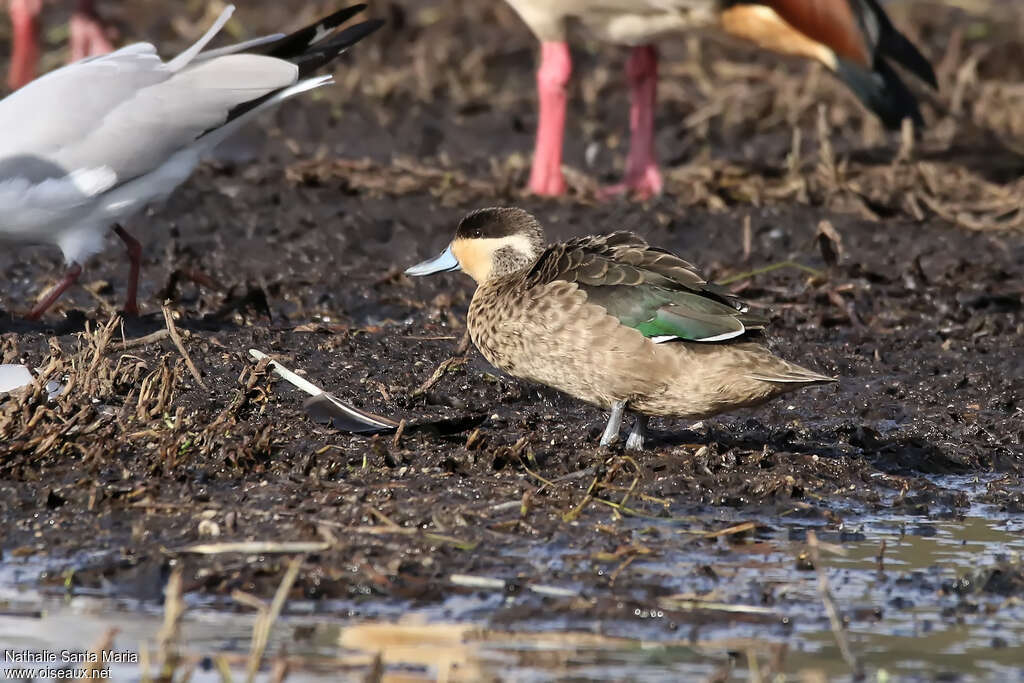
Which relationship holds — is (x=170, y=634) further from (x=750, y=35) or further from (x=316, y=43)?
(x=750, y=35)

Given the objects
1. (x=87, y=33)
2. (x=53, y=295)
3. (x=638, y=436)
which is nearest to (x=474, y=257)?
(x=638, y=436)

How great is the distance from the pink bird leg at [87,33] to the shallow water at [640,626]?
25.0ft

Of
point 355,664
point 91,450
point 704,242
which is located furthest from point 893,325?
point 355,664

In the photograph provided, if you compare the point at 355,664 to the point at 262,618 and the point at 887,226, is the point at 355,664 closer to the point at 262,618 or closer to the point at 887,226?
the point at 262,618

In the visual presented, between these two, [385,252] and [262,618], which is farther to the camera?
[385,252]

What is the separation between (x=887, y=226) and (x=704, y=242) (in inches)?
40.4

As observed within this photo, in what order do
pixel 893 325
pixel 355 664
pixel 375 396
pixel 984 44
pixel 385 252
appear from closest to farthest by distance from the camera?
1. pixel 355 664
2. pixel 375 396
3. pixel 893 325
4. pixel 385 252
5. pixel 984 44

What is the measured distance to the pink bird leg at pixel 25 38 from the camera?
1128 centimetres

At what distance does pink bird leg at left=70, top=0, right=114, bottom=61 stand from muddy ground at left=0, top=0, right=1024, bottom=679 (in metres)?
1.47

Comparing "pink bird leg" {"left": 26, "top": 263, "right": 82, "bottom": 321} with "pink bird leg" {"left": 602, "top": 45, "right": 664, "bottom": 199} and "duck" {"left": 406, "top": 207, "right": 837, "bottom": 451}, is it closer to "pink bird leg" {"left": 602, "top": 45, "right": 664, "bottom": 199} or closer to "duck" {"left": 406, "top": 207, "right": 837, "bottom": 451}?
"duck" {"left": 406, "top": 207, "right": 837, "bottom": 451}

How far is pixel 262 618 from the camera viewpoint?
3.38 meters

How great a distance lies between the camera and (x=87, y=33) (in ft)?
37.3

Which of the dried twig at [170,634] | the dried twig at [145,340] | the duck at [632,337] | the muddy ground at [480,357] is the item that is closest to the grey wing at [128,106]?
the muddy ground at [480,357]

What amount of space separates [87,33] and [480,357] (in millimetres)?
6118
